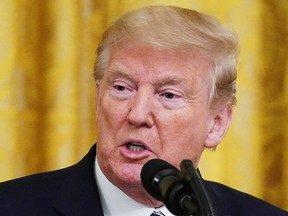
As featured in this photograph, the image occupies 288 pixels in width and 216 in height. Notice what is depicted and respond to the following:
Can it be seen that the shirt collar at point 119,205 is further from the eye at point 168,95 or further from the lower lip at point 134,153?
the eye at point 168,95

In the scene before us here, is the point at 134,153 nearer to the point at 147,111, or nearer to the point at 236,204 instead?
the point at 147,111

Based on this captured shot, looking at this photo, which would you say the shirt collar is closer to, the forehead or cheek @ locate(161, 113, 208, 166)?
cheek @ locate(161, 113, 208, 166)

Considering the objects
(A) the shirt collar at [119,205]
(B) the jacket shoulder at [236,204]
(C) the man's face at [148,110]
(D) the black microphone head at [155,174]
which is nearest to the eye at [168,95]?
(C) the man's face at [148,110]

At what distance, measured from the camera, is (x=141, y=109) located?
1.78 m

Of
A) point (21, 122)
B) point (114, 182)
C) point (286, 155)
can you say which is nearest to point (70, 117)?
point (21, 122)

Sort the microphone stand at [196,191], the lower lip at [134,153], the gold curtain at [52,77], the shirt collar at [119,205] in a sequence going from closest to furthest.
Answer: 1. the microphone stand at [196,191]
2. the lower lip at [134,153]
3. the shirt collar at [119,205]
4. the gold curtain at [52,77]

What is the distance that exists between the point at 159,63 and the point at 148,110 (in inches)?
4.8

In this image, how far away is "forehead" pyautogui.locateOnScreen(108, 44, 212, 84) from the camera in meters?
1.84

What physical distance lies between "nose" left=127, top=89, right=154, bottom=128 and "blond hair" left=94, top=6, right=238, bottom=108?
0.41 feet

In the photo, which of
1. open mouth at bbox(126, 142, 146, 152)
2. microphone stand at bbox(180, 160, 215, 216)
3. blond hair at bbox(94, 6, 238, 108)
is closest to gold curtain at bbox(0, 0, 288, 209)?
blond hair at bbox(94, 6, 238, 108)

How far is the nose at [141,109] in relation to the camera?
1763 millimetres

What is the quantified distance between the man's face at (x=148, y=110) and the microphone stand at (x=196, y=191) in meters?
0.48

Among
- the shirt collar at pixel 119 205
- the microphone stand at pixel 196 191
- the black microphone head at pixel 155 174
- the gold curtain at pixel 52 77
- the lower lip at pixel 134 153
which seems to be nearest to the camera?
the microphone stand at pixel 196 191

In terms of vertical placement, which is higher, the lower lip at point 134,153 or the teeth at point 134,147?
the teeth at point 134,147
